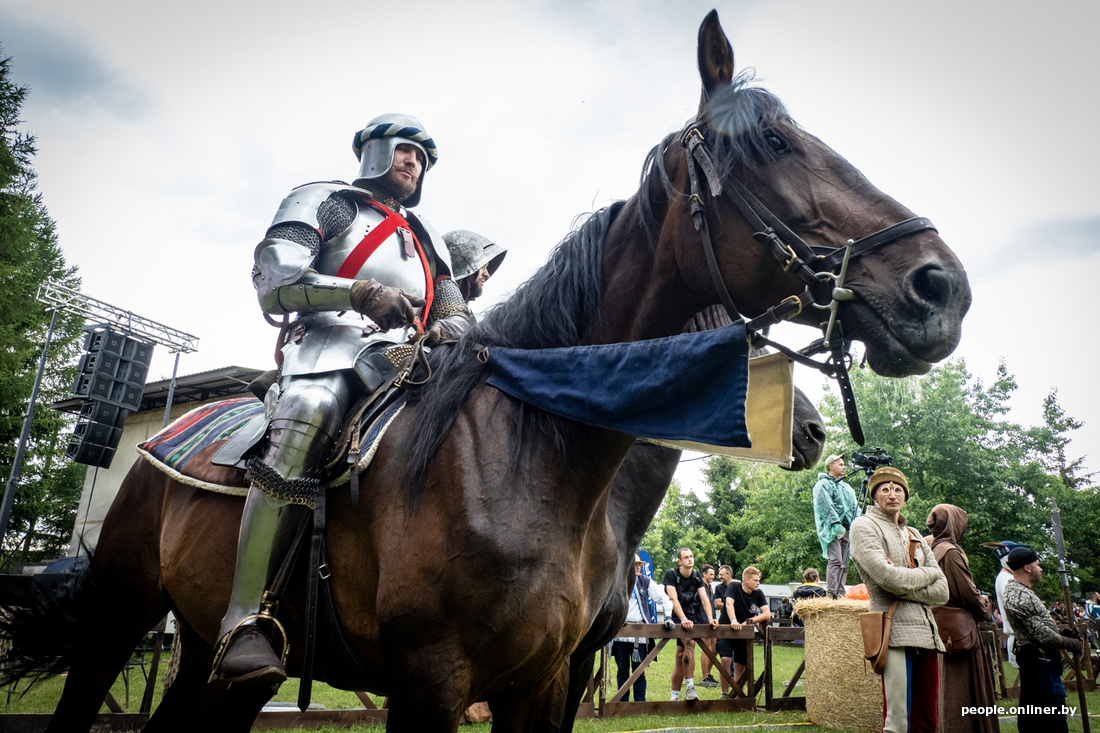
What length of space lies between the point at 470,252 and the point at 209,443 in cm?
167

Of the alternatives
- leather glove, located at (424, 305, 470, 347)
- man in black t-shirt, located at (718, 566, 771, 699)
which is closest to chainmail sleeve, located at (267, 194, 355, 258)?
leather glove, located at (424, 305, 470, 347)

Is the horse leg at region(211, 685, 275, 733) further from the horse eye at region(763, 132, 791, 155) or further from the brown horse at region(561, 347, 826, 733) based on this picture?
the horse eye at region(763, 132, 791, 155)

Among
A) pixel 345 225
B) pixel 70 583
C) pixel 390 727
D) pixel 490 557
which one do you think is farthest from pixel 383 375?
pixel 70 583

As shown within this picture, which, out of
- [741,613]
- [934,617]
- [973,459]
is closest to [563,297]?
[934,617]

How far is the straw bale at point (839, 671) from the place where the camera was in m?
7.85

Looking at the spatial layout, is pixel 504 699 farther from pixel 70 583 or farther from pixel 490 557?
pixel 70 583

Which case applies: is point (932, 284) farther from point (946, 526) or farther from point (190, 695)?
point (946, 526)

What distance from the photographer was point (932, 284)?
1788 mm

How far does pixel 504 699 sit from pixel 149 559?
79.7 inches

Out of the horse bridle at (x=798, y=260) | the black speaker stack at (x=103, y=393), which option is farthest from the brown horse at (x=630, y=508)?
the black speaker stack at (x=103, y=393)

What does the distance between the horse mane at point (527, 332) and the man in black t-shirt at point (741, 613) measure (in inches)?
372

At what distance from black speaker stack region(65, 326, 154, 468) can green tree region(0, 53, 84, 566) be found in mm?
3918

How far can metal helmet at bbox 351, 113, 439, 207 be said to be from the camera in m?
3.44

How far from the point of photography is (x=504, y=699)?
96.6 inches
